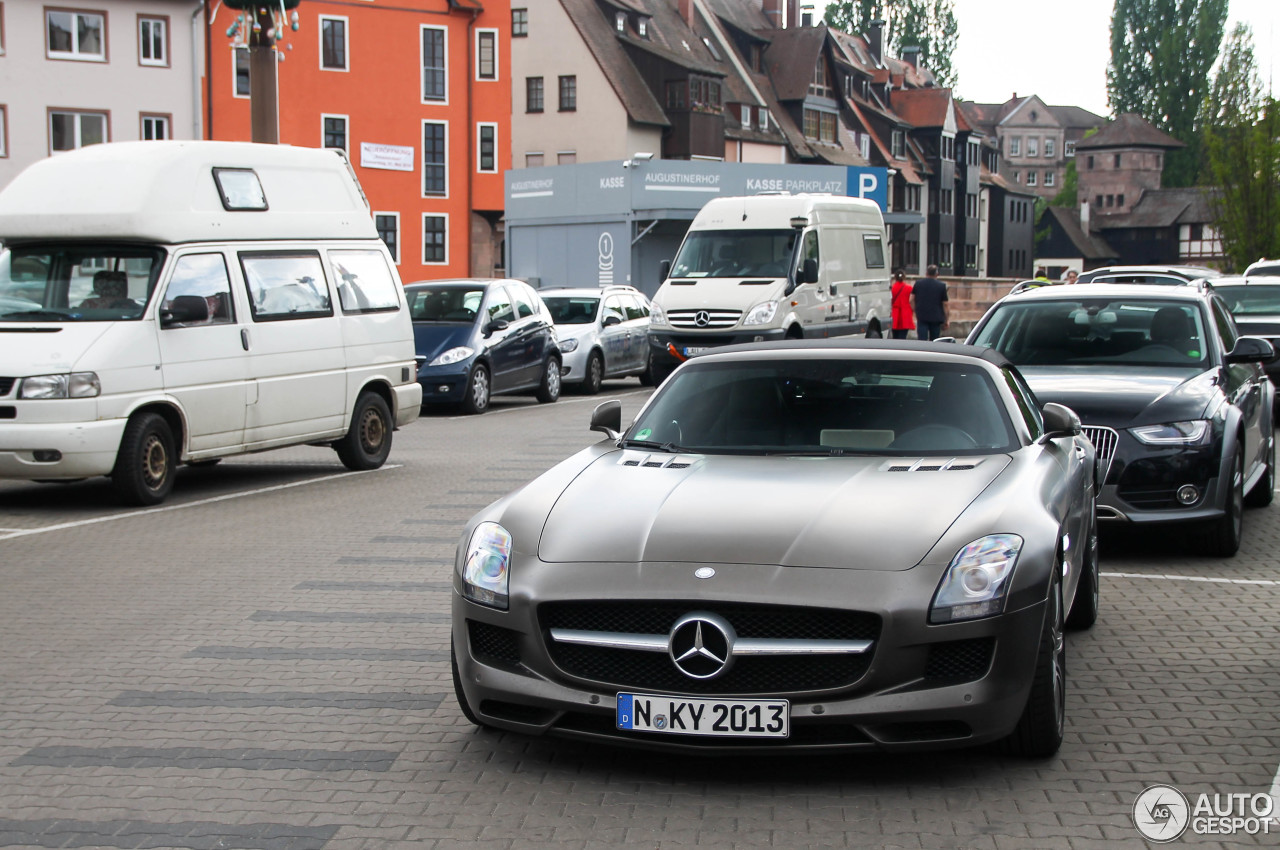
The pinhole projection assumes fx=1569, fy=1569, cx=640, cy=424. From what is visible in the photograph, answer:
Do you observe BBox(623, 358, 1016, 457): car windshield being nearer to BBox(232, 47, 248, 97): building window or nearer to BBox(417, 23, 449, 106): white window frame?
BBox(232, 47, 248, 97): building window

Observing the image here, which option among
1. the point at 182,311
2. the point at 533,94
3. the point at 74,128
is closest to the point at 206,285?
the point at 182,311

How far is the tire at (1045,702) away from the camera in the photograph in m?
4.84

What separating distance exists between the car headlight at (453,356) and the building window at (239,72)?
36314 mm

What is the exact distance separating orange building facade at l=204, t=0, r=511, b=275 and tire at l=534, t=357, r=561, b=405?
3403 centimetres

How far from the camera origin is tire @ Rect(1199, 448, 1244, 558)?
29.7ft

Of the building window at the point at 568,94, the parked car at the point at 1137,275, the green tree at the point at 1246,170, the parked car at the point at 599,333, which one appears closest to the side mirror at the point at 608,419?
the parked car at the point at 1137,275

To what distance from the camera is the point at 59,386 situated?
36.5 ft

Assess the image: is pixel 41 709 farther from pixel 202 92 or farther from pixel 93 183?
pixel 202 92

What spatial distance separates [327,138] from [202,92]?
5.41 m

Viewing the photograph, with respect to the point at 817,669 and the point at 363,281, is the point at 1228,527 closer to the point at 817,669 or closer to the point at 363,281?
the point at 817,669

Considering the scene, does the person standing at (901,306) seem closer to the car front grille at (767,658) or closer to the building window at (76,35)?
the car front grille at (767,658)

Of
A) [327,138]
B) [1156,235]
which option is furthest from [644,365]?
[1156,235]

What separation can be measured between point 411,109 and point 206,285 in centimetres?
4830

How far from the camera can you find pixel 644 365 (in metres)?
26.6
